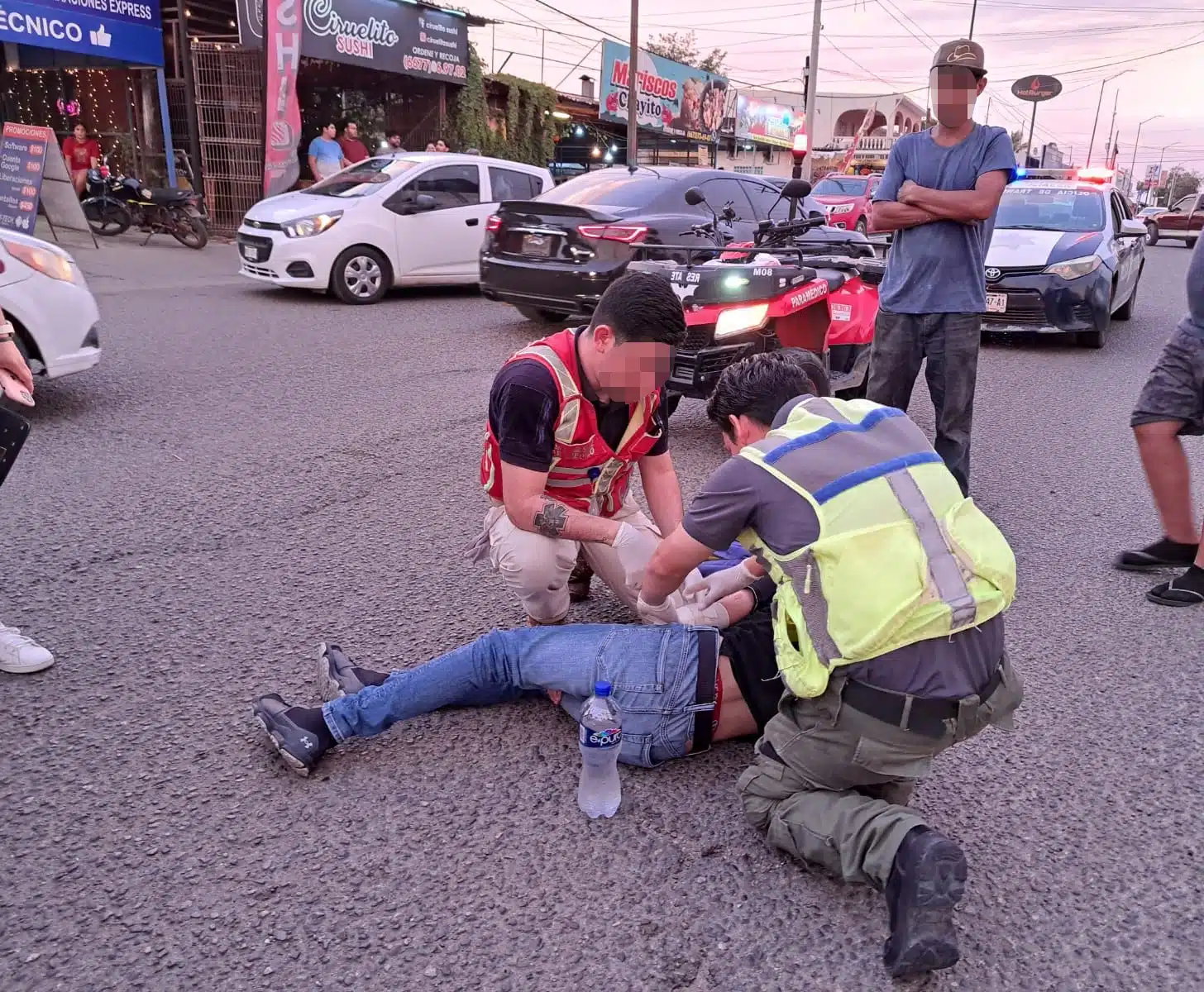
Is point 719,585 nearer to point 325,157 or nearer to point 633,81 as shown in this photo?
point 325,157

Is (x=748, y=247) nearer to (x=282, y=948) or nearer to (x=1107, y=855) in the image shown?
(x=1107, y=855)

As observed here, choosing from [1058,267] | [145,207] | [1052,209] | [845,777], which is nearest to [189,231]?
[145,207]

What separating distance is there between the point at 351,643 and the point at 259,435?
2750mm

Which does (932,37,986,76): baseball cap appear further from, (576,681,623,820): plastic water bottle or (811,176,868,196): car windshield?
(811,176,868,196): car windshield

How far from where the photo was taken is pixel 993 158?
425cm

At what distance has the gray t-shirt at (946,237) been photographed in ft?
14.1

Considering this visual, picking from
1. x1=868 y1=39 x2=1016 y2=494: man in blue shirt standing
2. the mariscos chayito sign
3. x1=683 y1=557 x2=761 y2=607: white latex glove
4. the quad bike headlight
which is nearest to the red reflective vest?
x1=683 y1=557 x2=761 y2=607: white latex glove

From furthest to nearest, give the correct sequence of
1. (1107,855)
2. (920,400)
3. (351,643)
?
1. (920,400)
2. (351,643)
3. (1107,855)

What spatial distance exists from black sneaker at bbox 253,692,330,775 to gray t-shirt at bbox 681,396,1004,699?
1.24m

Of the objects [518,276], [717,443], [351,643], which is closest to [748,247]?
[717,443]

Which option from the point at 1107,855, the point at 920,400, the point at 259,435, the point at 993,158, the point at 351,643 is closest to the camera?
the point at 1107,855

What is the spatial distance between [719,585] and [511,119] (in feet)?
74.9

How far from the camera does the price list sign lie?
11977mm

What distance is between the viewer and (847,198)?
755 inches
